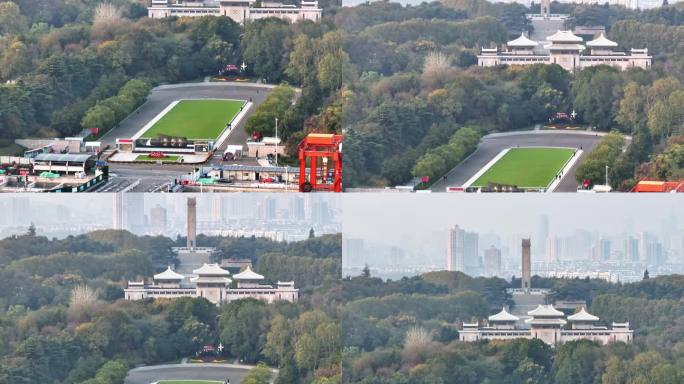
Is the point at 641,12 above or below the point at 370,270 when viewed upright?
above

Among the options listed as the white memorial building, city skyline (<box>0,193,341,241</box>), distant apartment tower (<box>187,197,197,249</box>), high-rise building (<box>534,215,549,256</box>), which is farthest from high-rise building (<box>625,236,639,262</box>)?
distant apartment tower (<box>187,197,197,249</box>)

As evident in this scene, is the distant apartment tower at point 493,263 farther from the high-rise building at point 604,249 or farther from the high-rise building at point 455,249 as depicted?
the high-rise building at point 604,249

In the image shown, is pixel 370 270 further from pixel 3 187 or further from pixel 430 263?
pixel 3 187

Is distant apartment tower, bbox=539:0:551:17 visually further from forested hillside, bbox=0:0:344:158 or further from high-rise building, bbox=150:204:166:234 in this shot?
high-rise building, bbox=150:204:166:234

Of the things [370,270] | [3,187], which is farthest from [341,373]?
[3,187]

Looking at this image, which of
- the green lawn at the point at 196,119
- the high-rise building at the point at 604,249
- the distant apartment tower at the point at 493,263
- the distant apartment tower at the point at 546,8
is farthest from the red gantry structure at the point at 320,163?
the high-rise building at the point at 604,249

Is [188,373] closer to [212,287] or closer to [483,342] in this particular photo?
[212,287]
